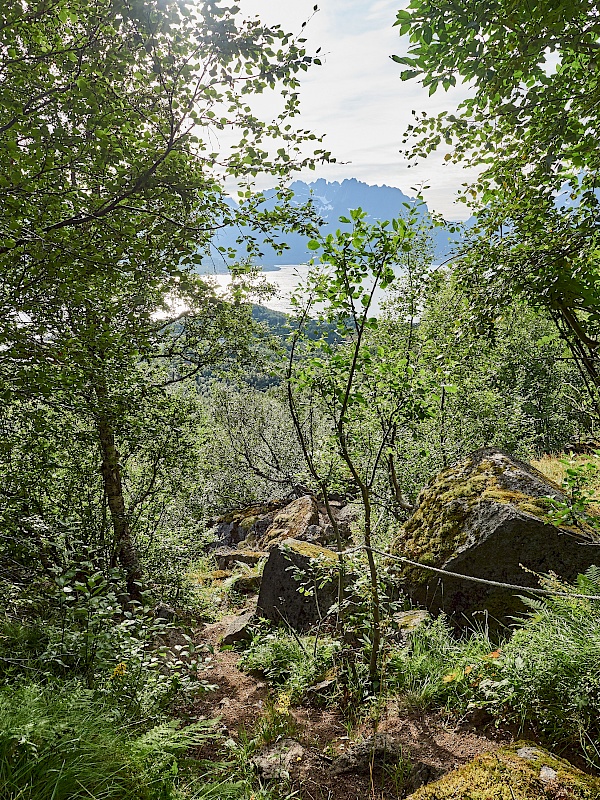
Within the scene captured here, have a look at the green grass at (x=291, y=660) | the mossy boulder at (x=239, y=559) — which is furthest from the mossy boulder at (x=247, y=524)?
the green grass at (x=291, y=660)

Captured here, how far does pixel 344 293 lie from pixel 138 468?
23.6ft

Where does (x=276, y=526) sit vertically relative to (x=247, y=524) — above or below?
above

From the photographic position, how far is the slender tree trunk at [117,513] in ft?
23.7

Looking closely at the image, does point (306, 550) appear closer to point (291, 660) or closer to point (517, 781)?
point (291, 660)

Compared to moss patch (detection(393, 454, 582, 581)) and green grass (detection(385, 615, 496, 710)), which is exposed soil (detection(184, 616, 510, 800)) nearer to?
green grass (detection(385, 615, 496, 710))

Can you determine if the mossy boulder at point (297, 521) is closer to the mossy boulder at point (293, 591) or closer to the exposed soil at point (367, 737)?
the mossy boulder at point (293, 591)

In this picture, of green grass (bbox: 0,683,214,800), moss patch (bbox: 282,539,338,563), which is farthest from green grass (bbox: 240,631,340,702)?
green grass (bbox: 0,683,214,800)

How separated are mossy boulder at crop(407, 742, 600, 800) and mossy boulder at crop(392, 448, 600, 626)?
2.03 meters

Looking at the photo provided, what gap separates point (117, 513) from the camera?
7.53 m

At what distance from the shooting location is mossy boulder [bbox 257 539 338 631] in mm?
6645

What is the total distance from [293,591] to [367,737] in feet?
10.6

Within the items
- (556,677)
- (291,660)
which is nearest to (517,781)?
(556,677)

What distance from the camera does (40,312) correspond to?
4559 mm

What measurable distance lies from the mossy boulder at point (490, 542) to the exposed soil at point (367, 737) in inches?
61.1
